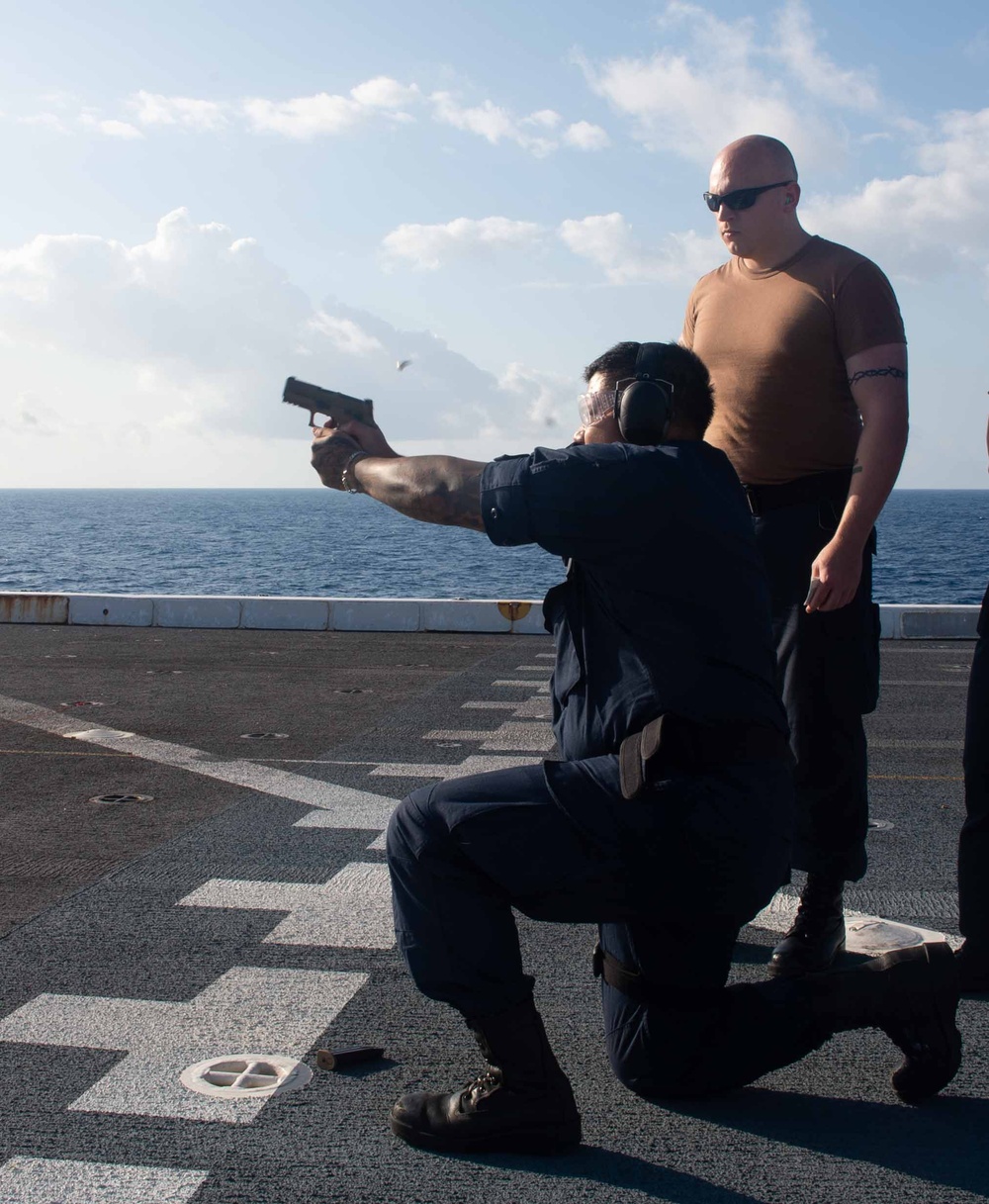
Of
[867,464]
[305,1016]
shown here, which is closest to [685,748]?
[867,464]

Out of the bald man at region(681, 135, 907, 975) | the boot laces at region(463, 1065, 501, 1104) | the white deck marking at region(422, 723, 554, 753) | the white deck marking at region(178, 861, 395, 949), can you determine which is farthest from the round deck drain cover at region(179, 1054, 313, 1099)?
the white deck marking at region(422, 723, 554, 753)

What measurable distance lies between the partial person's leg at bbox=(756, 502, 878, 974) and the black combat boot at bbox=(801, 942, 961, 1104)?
2.41 ft

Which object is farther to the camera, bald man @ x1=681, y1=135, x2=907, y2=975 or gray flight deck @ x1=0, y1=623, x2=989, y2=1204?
bald man @ x1=681, y1=135, x2=907, y2=975

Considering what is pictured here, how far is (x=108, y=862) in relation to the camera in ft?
15.3

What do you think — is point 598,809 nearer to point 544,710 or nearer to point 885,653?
point 544,710

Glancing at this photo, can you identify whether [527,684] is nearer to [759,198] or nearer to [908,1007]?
[759,198]

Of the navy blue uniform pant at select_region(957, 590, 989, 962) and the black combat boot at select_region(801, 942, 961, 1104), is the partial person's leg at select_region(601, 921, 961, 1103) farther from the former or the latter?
the navy blue uniform pant at select_region(957, 590, 989, 962)

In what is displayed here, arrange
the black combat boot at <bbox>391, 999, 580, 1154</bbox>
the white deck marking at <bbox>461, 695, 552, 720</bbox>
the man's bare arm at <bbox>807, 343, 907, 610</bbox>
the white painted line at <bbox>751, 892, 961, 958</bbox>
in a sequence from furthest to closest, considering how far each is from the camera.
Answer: the white deck marking at <bbox>461, 695, 552, 720</bbox>, the white painted line at <bbox>751, 892, 961, 958</bbox>, the man's bare arm at <bbox>807, 343, 907, 610</bbox>, the black combat boot at <bbox>391, 999, 580, 1154</bbox>

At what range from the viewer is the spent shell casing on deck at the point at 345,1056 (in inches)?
112

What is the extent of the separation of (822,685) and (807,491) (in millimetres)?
529

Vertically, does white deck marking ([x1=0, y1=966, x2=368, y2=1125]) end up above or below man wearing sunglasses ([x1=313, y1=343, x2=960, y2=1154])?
below

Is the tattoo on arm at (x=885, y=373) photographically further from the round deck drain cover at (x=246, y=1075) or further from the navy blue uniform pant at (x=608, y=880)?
the round deck drain cover at (x=246, y=1075)

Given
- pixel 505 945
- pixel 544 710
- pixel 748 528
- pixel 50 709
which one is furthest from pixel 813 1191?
pixel 50 709

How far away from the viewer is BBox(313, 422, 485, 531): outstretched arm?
8.63 ft
